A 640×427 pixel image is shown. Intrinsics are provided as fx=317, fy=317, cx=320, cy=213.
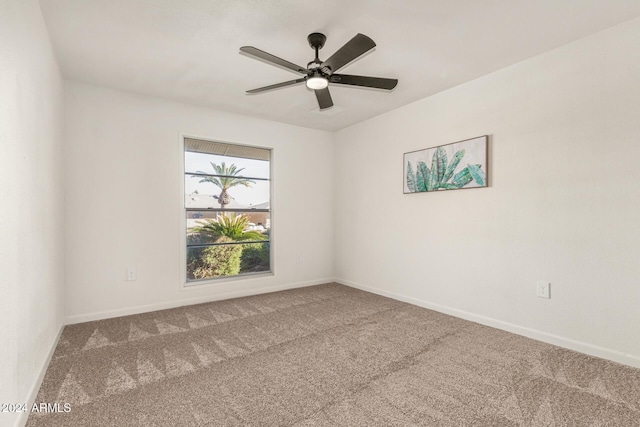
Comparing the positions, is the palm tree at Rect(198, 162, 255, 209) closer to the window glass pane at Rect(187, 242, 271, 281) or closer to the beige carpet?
the window glass pane at Rect(187, 242, 271, 281)

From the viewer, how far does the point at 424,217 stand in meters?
3.81

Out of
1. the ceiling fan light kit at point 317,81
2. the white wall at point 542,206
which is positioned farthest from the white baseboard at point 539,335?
the ceiling fan light kit at point 317,81

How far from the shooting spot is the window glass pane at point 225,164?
412 centimetres

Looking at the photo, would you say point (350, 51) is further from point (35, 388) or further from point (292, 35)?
point (35, 388)

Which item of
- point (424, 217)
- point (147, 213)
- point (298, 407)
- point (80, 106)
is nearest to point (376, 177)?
point (424, 217)

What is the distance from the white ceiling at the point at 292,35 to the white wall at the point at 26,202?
1.21 ft

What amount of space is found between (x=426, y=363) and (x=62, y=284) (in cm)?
341

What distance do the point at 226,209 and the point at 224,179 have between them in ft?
1.36

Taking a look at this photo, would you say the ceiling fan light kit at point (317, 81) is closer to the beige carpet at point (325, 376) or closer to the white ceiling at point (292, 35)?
the white ceiling at point (292, 35)

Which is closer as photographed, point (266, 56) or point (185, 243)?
point (266, 56)

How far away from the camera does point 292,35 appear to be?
2463 millimetres

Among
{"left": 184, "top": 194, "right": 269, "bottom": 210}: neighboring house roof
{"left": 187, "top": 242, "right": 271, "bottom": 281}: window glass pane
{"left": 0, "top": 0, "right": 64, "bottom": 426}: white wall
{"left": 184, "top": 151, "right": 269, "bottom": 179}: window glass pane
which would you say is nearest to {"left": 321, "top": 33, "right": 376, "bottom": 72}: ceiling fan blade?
{"left": 0, "top": 0, "right": 64, "bottom": 426}: white wall

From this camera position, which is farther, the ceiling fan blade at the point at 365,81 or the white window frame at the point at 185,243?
the white window frame at the point at 185,243

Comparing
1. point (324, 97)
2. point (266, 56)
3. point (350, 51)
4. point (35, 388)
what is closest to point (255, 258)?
point (324, 97)
